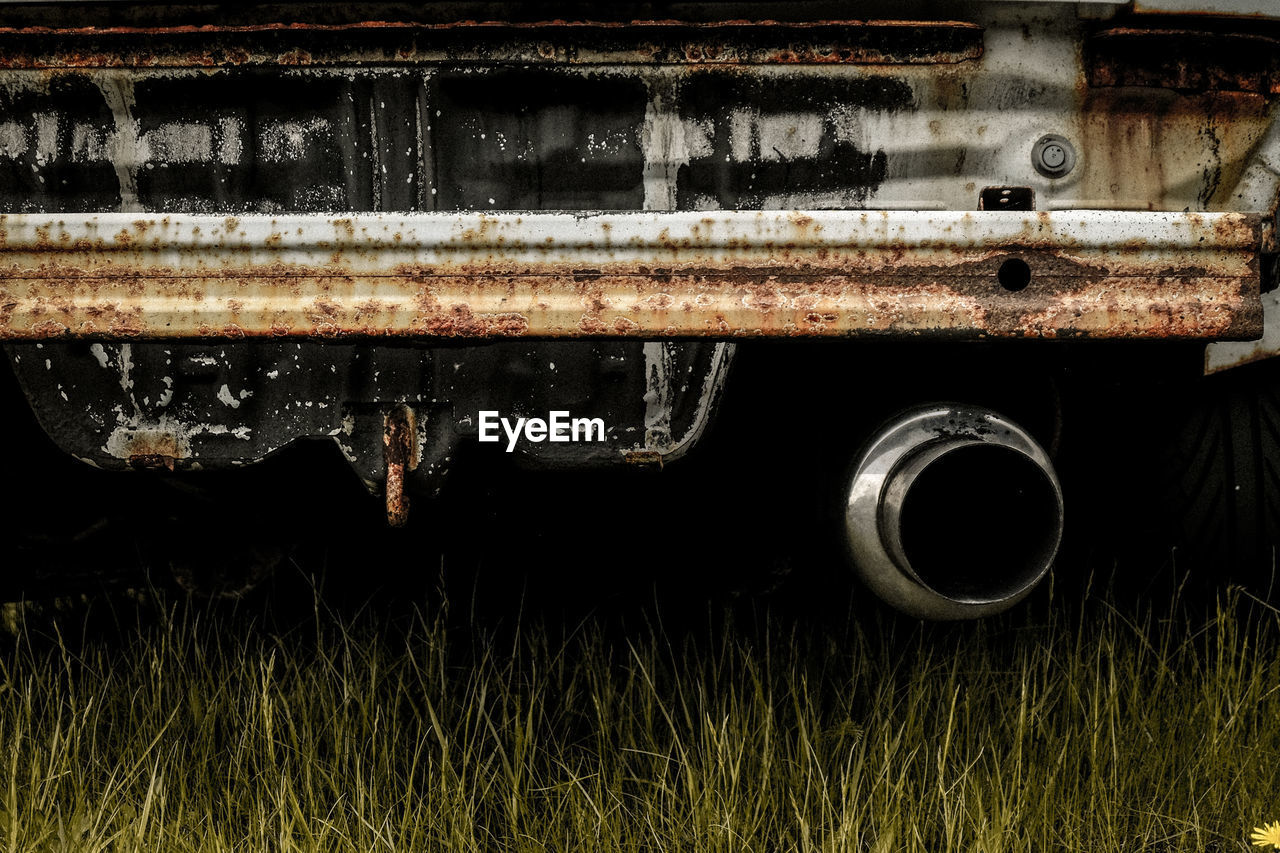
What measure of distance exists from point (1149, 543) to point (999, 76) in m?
0.81

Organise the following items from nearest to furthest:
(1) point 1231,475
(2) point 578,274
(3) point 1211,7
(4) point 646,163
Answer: (2) point 578,274, (3) point 1211,7, (4) point 646,163, (1) point 1231,475

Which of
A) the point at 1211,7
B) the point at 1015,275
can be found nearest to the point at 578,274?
the point at 1015,275

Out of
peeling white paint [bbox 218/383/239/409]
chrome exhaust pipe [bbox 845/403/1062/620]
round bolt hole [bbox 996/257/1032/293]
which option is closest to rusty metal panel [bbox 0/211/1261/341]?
round bolt hole [bbox 996/257/1032/293]

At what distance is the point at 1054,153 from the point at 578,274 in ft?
2.19

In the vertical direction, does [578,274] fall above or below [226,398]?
above

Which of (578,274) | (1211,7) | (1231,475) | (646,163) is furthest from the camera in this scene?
(1231,475)

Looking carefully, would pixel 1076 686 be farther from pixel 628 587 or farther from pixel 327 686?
pixel 327 686

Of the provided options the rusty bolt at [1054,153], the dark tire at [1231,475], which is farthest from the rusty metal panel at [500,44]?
the dark tire at [1231,475]

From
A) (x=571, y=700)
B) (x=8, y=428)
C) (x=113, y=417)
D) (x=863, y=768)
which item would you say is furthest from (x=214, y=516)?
(x=863, y=768)

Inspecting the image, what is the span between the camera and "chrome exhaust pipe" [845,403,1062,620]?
1.35 meters

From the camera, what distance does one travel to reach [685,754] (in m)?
1.55

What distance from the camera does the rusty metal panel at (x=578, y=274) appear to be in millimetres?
1241

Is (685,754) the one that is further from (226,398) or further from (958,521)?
(226,398)

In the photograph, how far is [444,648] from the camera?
6.03 ft
